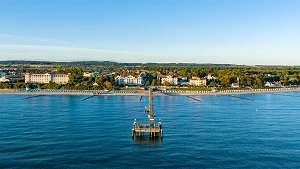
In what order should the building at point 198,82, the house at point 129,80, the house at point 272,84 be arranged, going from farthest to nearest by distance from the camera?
the house at point 129,80 → the house at point 272,84 → the building at point 198,82

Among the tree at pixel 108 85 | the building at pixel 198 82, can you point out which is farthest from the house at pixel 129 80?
the building at pixel 198 82

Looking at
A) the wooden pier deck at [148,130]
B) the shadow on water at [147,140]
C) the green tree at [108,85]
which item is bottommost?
the shadow on water at [147,140]

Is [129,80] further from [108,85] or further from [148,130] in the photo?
[148,130]

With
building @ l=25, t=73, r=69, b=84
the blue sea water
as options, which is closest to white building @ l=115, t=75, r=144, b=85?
building @ l=25, t=73, r=69, b=84

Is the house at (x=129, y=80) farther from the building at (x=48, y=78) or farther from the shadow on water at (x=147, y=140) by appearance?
the shadow on water at (x=147, y=140)

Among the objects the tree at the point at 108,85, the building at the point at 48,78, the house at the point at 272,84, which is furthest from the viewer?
the building at the point at 48,78

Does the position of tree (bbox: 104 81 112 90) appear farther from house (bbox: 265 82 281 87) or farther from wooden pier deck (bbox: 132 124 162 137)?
wooden pier deck (bbox: 132 124 162 137)

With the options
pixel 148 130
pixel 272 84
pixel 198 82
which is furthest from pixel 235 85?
pixel 148 130

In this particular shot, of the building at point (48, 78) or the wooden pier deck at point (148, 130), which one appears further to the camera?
the building at point (48, 78)

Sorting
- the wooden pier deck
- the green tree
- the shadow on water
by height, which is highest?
the green tree
